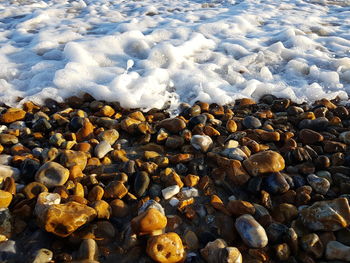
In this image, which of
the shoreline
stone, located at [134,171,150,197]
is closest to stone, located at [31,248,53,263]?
the shoreline

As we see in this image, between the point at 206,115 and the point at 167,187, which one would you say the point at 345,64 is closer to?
the point at 206,115

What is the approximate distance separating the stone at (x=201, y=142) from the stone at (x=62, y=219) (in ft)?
3.04

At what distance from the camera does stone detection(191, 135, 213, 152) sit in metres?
2.18

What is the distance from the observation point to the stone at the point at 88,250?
1440mm

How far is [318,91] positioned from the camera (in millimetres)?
3023

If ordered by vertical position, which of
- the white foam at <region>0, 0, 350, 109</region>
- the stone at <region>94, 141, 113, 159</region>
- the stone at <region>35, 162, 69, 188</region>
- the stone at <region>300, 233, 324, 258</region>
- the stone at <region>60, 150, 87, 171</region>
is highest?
the stone at <region>35, 162, 69, 188</region>

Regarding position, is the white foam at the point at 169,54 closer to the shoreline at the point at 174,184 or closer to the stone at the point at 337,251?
the shoreline at the point at 174,184

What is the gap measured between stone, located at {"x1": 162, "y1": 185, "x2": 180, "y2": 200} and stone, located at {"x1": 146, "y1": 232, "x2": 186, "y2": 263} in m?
0.35

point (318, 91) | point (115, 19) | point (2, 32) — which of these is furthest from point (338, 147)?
point (2, 32)

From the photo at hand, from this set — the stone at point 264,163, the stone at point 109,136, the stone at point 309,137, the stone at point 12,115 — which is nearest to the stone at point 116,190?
the stone at point 109,136

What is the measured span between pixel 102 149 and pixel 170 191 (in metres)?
0.62

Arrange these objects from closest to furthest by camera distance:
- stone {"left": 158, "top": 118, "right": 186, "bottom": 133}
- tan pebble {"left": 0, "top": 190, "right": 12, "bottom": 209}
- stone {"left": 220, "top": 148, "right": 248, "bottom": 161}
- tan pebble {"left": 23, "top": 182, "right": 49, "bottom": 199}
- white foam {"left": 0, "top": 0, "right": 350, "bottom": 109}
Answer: tan pebble {"left": 0, "top": 190, "right": 12, "bottom": 209} → tan pebble {"left": 23, "top": 182, "right": 49, "bottom": 199} → stone {"left": 220, "top": 148, "right": 248, "bottom": 161} → stone {"left": 158, "top": 118, "right": 186, "bottom": 133} → white foam {"left": 0, "top": 0, "right": 350, "bottom": 109}

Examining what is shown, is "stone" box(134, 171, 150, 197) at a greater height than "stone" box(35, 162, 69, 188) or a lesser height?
lesser

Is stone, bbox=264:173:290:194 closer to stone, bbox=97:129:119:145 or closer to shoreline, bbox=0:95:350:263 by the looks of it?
shoreline, bbox=0:95:350:263
